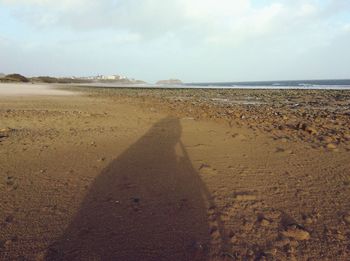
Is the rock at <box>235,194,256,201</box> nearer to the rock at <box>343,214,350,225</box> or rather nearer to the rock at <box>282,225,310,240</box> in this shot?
the rock at <box>282,225,310,240</box>

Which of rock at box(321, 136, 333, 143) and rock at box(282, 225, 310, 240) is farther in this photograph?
rock at box(321, 136, 333, 143)

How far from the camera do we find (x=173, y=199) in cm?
383

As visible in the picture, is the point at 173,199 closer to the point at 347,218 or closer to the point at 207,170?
the point at 207,170

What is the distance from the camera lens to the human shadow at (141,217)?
9.02 feet

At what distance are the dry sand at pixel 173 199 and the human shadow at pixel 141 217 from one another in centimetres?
1

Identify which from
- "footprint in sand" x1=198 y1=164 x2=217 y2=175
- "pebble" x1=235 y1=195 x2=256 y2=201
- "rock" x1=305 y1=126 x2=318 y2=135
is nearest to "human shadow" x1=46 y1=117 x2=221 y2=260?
"footprint in sand" x1=198 y1=164 x2=217 y2=175

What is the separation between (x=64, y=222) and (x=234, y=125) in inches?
270

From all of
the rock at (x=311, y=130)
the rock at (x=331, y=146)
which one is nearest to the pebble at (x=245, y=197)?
the rock at (x=331, y=146)

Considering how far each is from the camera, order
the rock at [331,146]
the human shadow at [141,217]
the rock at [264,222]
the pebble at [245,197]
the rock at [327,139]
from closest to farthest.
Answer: the human shadow at [141,217]
the rock at [264,222]
the pebble at [245,197]
the rock at [331,146]
the rock at [327,139]

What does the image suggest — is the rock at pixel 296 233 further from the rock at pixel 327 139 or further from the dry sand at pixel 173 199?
the rock at pixel 327 139

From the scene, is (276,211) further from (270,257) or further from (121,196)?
(121,196)

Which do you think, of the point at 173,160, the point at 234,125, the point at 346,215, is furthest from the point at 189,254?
the point at 234,125

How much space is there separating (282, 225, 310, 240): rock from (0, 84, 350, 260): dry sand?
0.01m

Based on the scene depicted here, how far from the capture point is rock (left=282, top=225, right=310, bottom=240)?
2.98m
